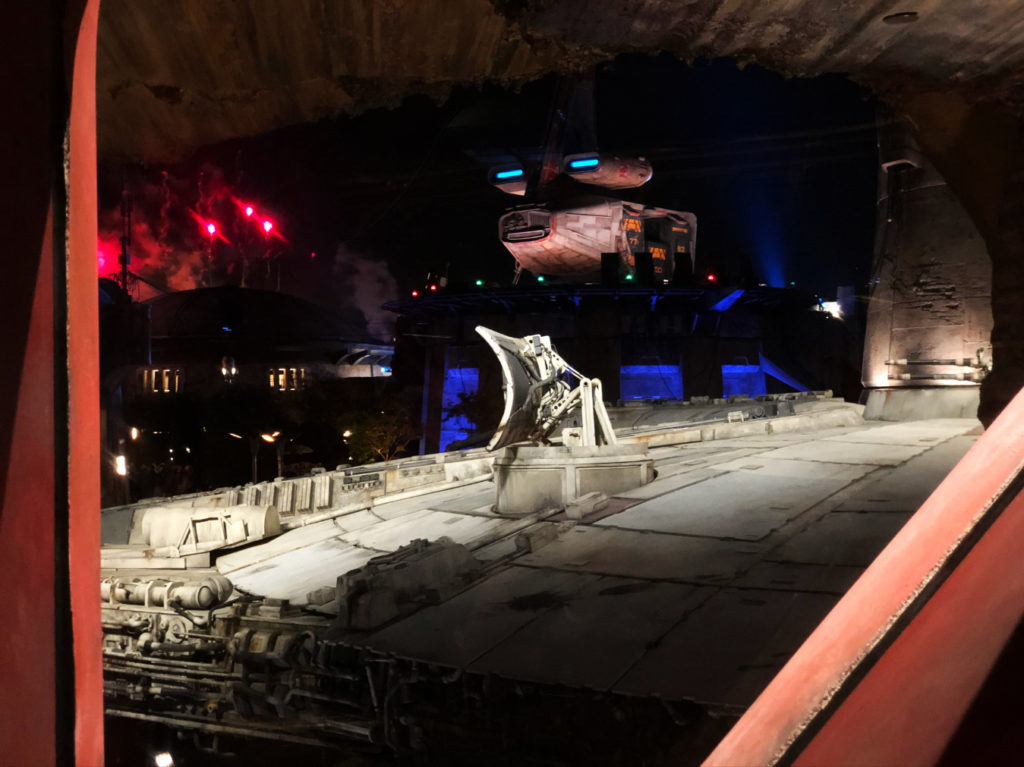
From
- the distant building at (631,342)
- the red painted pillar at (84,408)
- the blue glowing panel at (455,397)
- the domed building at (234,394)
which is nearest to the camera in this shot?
the red painted pillar at (84,408)

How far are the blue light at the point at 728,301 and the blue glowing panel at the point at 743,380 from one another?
3.43 m

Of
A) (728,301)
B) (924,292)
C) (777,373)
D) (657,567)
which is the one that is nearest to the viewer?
(657,567)

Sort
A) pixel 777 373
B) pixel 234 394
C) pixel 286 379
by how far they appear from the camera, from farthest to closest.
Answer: pixel 777 373 → pixel 286 379 → pixel 234 394

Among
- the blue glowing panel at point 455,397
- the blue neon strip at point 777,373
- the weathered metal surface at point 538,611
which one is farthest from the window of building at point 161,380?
the blue neon strip at point 777,373

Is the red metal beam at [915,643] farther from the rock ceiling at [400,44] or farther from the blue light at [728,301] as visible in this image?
the blue light at [728,301]

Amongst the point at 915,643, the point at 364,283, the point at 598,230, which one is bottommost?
the point at 915,643

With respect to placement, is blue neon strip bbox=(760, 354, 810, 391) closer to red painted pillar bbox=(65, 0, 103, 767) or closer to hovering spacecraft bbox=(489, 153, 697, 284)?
hovering spacecraft bbox=(489, 153, 697, 284)

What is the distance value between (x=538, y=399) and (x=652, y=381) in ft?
78.8

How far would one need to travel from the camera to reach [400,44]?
13.3 feet

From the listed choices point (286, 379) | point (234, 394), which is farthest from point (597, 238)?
point (234, 394)

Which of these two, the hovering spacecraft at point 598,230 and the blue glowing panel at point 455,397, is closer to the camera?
the hovering spacecraft at point 598,230

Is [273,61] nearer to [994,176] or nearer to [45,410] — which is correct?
[45,410]

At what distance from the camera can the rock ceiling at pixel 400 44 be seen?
12.3 feet

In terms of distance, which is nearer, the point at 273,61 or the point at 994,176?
the point at 273,61
